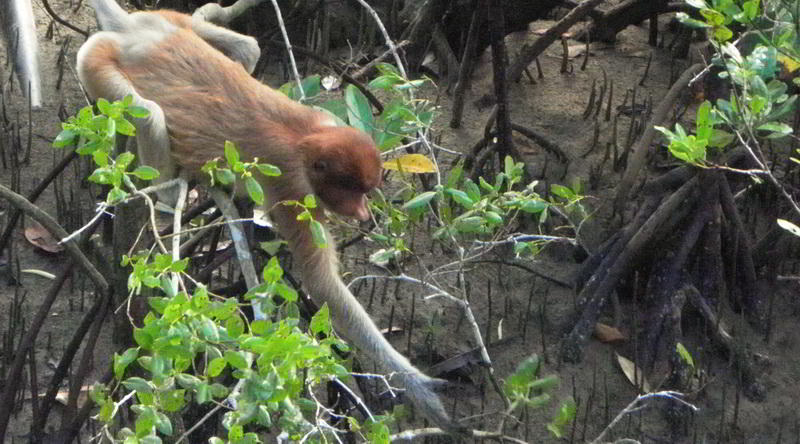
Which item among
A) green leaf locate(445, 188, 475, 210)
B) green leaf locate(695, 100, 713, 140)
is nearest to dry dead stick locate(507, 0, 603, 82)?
green leaf locate(695, 100, 713, 140)

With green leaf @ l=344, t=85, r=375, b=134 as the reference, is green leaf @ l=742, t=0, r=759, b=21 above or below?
above

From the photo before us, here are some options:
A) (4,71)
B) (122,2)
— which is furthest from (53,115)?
(122,2)

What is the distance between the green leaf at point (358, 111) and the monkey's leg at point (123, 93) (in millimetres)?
677

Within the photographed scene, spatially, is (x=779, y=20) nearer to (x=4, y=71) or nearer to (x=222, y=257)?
(x=222, y=257)

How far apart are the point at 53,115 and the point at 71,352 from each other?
6.99 ft

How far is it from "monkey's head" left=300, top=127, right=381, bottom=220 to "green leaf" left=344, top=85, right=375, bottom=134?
13 centimetres

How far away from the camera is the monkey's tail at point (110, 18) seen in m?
4.41

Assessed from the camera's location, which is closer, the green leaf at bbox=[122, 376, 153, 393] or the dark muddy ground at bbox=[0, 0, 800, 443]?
the green leaf at bbox=[122, 376, 153, 393]

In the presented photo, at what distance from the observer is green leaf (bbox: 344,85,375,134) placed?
14.1ft

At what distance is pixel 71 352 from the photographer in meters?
4.81

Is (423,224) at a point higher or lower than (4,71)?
lower

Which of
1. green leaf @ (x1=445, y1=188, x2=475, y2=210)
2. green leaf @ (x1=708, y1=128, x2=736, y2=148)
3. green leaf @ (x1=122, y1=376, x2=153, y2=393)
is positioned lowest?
green leaf @ (x1=708, y1=128, x2=736, y2=148)

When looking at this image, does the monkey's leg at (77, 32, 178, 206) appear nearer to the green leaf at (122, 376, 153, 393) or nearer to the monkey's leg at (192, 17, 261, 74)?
the monkey's leg at (192, 17, 261, 74)

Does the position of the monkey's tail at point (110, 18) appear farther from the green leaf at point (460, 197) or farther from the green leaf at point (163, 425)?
the green leaf at point (163, 425)
